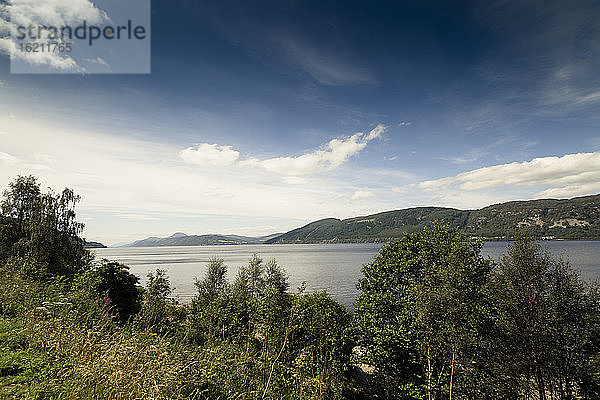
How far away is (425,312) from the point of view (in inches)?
696

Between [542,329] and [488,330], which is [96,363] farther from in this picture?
[542,329]

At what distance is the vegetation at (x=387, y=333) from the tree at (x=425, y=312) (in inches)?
3.5

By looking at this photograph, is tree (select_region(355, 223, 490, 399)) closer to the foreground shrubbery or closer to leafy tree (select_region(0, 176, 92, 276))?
the foreground shrubbery

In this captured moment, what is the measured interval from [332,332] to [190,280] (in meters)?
89.9

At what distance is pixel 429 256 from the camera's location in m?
20.9

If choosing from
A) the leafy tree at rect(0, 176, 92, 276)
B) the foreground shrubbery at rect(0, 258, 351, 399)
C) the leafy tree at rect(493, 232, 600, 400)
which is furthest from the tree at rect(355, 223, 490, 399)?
the leafy tree at rect(0, 176, 92, 276)

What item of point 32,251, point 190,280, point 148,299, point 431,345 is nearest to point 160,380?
point 431,345

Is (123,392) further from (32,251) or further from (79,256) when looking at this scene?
(79,256)

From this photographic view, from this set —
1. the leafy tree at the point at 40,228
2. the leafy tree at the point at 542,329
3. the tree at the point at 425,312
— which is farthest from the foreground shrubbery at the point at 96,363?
the leafy tree at the point at 40,228

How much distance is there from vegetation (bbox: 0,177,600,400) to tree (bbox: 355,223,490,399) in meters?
Result: 0.09

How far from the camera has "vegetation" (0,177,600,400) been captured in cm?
605

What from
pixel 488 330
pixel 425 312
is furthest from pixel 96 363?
pixel 488 330

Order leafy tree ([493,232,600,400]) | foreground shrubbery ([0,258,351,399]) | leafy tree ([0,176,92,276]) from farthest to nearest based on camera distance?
leafy tree ([0,176,92,276]), leafy tree ([493,232,600,400]), foreground shrubbery ([0,258,351,399])

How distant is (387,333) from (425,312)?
335cm
